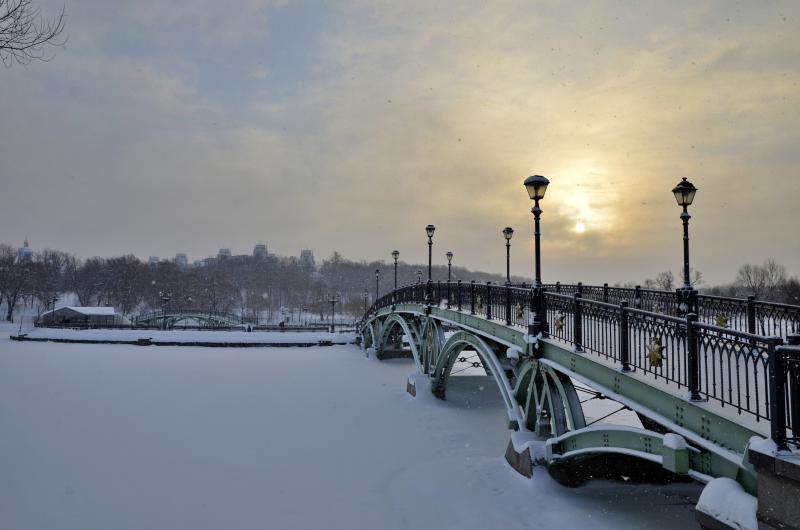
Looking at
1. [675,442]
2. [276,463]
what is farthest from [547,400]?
[276,463]

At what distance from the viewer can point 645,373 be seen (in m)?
7.79

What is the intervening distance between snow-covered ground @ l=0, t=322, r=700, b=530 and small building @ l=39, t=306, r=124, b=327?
3451 centimetres

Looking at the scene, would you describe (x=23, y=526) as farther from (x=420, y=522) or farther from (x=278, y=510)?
(x=420, y=522)

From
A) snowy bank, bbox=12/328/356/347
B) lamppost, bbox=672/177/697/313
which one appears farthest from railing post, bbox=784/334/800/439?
snowy bank, bbox=12/328/356/347

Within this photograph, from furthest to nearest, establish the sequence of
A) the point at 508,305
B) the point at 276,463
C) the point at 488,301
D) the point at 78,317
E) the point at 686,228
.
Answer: the point at 78,317 → the point at 488,301 → the point at 276,463 → the point at 508,305 → the point at 686,228

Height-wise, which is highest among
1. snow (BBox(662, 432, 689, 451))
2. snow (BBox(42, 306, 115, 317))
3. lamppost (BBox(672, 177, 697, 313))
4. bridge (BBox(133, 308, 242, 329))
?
lamppost (BBox(672, 177, 697, 313))

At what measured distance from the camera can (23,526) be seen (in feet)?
35.1

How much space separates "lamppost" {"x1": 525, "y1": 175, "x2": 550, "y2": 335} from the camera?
10.7 meters

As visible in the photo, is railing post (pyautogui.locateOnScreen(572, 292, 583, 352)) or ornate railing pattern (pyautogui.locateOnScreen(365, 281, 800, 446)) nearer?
ornate railing pattern (pyautogui.locateOnScreen(365, 281, 800, 446))

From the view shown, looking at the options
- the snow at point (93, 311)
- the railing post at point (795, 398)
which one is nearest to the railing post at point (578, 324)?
the railing post at point (795, 398)

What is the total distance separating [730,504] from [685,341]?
2.20 m

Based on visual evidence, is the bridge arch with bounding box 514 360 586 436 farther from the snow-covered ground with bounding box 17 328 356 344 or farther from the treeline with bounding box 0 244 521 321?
the treeline with bounding box 0 244 521 321

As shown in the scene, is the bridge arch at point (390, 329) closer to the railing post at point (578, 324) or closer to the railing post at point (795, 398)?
the railing post at point (578, 324)

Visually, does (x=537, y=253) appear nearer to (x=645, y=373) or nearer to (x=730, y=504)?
(x=645, y=373)
